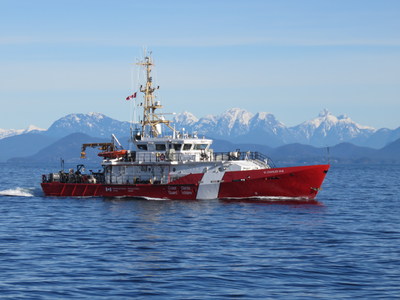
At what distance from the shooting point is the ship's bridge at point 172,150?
58281mm

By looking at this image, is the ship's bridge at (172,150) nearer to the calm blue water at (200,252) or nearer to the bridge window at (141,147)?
the bridge window at (141,147)

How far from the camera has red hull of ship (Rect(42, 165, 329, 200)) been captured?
55.9 m

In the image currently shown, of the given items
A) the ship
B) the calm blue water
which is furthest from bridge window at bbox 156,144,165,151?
the calm blue water

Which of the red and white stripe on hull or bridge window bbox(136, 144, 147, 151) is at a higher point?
bridge window bbox(136, 144, 147, 151)

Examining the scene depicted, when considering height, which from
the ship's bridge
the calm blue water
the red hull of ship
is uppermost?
the ship's bridge

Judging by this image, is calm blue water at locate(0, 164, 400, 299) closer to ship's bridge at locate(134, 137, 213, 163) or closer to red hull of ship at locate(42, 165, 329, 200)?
red hull of ship at locate(42, 165, 329, 200)

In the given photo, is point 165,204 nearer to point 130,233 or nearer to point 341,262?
point 130,233

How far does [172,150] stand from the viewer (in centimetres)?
5838

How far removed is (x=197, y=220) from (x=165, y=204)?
9532 millimetres

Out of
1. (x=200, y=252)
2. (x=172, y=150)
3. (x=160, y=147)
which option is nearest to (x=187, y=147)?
(x=172, y=150)

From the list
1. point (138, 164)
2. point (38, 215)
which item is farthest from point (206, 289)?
point (138, 164)

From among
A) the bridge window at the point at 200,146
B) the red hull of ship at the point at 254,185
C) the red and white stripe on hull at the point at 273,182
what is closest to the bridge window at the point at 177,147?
the bridge window at the point at 200,146

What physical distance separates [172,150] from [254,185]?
7670mm

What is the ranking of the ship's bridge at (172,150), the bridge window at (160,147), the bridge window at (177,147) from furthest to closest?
the bridge window at (160,147) → the bridge window at (177,147) → the ship's bridge at (172,150)
